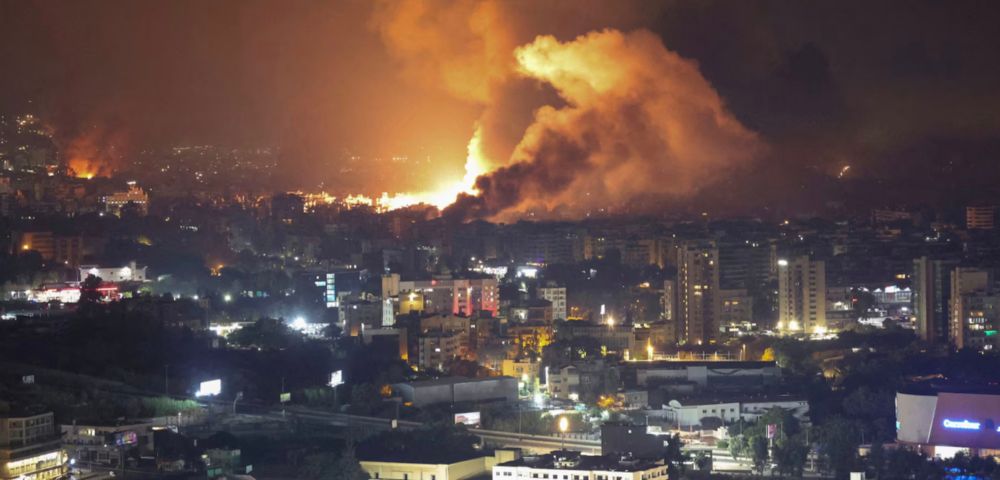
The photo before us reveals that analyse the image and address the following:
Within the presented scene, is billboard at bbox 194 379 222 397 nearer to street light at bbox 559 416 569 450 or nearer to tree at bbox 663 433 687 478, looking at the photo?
street light at bbox 559 416 569 450

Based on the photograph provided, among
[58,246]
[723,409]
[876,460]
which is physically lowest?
[876,460]

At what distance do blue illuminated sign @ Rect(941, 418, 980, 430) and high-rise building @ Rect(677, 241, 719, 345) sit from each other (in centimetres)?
603

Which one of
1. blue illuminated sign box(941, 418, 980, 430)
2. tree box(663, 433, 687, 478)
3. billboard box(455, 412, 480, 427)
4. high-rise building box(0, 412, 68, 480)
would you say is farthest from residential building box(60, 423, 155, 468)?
blue illuminated sign box(941, 418, 980, 430)

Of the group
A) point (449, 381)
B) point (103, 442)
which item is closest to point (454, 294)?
point (449, 381)

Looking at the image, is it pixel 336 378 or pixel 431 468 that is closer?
pixel 431 468

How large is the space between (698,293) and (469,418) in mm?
6462

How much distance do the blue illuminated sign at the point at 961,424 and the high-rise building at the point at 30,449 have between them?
19.0 ft

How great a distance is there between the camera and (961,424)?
16.9 metres

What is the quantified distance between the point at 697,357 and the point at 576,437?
4.47 meters

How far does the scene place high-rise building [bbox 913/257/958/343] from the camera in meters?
22.9

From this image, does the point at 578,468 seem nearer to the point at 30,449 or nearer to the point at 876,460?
the point at 876,460

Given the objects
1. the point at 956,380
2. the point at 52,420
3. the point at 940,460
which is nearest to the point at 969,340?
the point at 956,380

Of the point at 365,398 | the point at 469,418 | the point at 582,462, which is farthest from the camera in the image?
the point at 365,398

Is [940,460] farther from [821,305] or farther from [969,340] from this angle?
[821,305]
